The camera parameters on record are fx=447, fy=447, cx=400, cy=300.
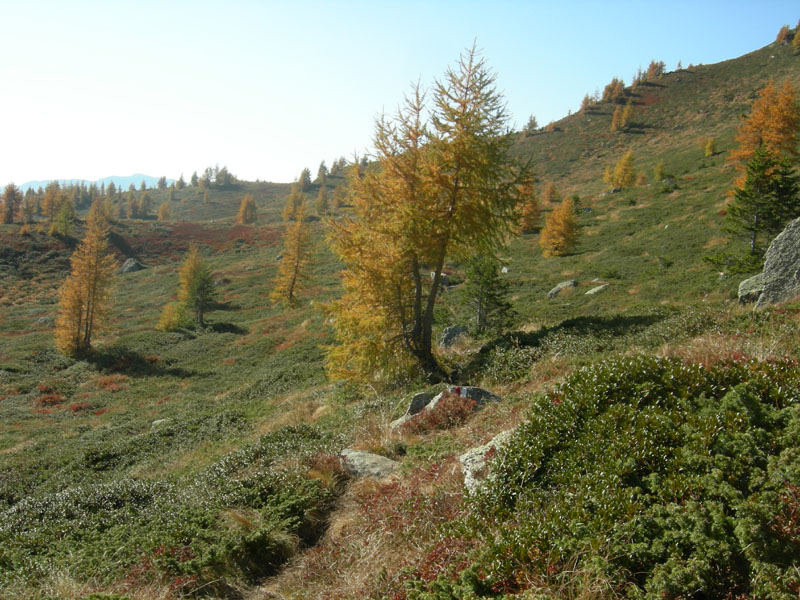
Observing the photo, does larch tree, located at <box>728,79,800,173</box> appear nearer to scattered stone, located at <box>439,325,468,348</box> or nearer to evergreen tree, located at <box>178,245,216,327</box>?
scattered stone, located at <box>439,325,468,348</box>

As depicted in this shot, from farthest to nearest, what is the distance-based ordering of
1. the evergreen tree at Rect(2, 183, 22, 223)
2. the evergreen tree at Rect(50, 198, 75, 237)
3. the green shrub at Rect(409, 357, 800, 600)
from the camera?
the evergreen tree at Rect(2, 183, 22, 223) → the evergreen tree at Rect(50, 198, 75, 237) → the green shrub at Rect(409, 357, 800, 600)

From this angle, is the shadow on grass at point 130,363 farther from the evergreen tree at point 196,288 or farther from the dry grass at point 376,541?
the dry grass at point 376,541

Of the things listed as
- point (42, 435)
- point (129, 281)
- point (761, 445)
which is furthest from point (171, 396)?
point (129, 281)

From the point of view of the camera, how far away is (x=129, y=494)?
8930mm

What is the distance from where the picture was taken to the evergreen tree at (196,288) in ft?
165

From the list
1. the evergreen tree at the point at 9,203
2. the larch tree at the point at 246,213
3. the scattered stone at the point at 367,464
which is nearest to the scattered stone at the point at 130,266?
the evergreen tree at the point at 9,203

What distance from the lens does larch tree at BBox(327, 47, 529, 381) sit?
14.4 metres

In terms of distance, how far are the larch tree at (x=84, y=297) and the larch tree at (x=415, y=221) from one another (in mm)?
33927

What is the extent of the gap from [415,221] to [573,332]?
5946mm

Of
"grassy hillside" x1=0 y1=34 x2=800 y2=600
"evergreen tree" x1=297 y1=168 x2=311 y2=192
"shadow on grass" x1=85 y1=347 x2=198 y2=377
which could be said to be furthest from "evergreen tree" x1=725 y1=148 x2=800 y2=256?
"evergreen tree" x1=297 y1=168 x2=311 y2=192

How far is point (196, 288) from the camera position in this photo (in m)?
50.3

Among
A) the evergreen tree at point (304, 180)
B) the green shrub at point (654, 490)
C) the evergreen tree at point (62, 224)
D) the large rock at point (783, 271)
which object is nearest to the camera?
the green shrub at point (654, 490)

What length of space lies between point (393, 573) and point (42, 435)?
81.3 ft

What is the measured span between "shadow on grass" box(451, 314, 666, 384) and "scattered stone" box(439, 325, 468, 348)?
832 cm
